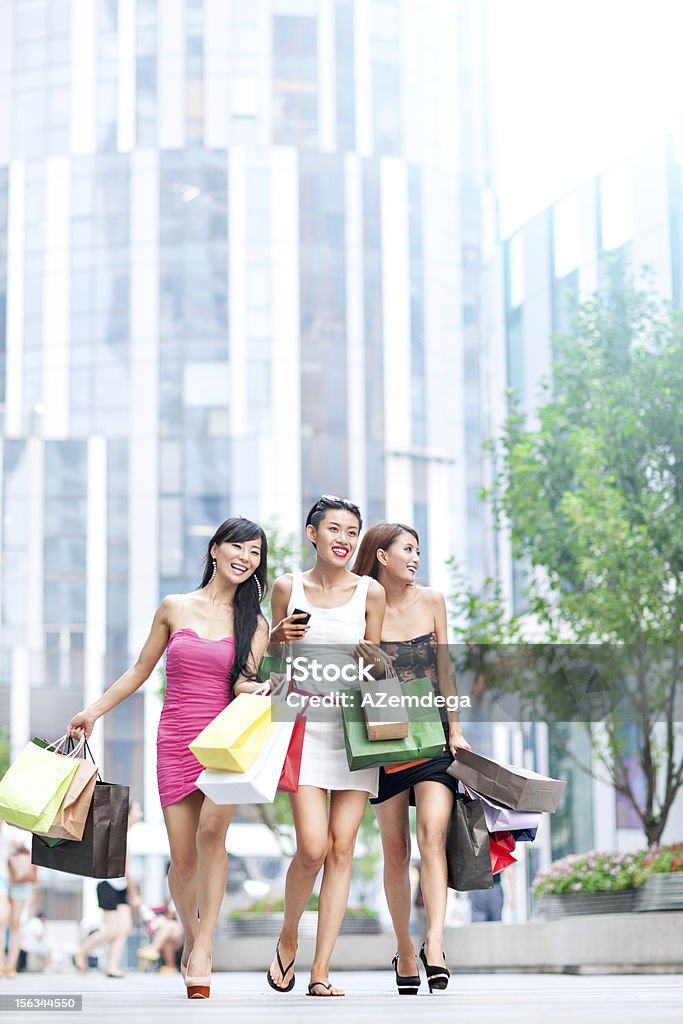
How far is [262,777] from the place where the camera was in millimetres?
6793

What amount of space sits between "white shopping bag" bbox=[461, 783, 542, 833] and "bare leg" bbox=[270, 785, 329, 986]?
853 millimetres

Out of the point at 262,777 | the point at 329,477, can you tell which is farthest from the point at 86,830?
the point at 329,477

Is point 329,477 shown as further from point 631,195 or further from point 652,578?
point 652,578

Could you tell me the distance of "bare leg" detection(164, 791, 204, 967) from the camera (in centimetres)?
750

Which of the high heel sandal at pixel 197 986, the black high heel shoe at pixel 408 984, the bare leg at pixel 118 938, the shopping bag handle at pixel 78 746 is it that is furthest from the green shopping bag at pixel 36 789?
the bare leg at pixel 118 938

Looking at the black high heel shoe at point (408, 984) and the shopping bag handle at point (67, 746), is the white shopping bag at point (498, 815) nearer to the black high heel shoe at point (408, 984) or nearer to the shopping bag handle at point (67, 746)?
the black high heel shoe at point (408, 984)

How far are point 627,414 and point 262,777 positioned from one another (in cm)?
1079

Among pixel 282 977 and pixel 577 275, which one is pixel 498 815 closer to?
pixel 282 977

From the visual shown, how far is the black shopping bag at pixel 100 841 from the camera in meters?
7.43

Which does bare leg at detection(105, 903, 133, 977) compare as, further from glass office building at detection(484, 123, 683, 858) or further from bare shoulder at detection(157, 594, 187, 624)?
glass office building at detection(484, 123, 683, 858)

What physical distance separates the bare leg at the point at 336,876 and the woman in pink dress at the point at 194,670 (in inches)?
20.5

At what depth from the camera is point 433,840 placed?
301 inches

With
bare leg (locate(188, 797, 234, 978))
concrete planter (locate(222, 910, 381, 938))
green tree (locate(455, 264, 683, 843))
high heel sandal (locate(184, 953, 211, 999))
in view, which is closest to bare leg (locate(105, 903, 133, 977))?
concrete planter (locate(222, 910, 381, 938))

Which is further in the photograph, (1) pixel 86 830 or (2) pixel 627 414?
(2) pixel 627 414
